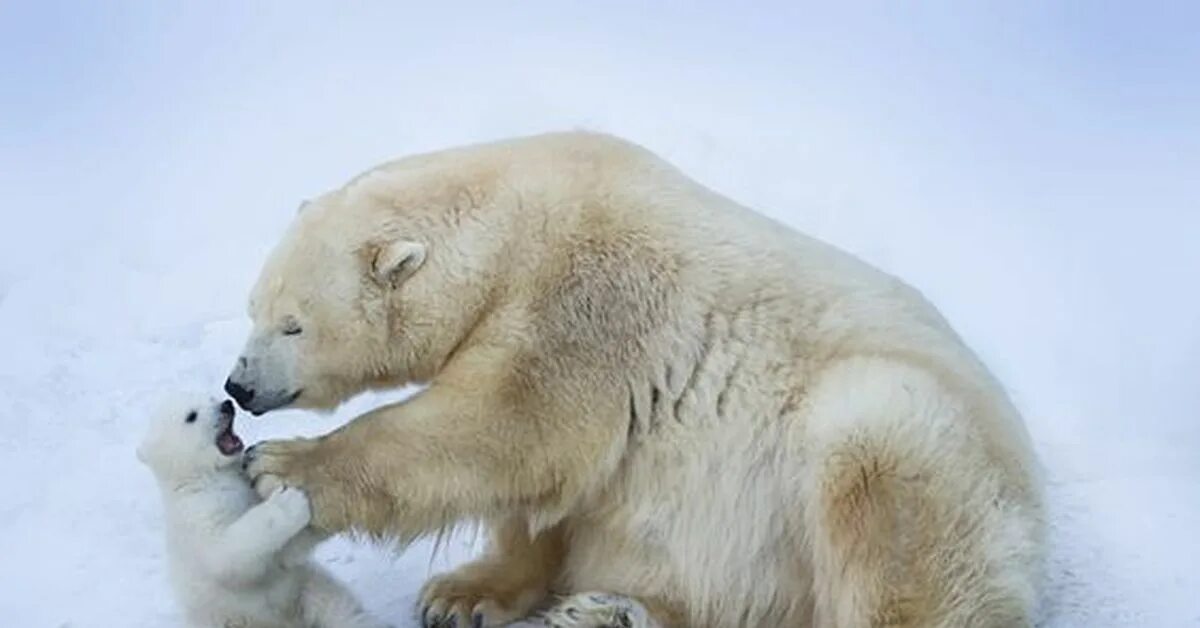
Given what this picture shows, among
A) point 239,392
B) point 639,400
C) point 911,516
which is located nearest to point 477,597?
point 639,400

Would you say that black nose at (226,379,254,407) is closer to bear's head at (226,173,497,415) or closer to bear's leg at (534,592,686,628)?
bear's head at (226,173,497,415)

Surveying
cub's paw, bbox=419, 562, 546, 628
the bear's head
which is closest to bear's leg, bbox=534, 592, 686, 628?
cub's paw, bbox=419, 562, 546, 628

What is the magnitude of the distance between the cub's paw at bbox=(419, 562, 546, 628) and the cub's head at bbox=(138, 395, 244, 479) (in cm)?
65

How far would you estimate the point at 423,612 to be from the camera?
493 centimetres

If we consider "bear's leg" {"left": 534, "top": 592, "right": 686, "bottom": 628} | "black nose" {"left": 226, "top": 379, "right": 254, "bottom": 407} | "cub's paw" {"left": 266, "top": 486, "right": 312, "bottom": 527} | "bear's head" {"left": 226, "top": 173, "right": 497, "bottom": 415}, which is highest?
"bear's head" {"left": 226, "top": 173, "right": 497, "bottom": 415}

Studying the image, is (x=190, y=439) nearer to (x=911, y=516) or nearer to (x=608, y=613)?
(x=608, y=613)

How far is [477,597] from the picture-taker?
4.94 m

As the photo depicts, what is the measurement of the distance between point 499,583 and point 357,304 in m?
0.80

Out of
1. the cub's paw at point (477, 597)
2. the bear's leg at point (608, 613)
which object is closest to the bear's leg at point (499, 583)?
the cub's paw at point (477, 597)

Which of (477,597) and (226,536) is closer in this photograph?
(226,536)

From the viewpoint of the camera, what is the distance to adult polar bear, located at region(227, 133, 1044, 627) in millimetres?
4430

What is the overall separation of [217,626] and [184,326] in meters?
2.14

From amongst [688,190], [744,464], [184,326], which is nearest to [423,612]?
[744,464]

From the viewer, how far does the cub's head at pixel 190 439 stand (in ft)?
14.8
